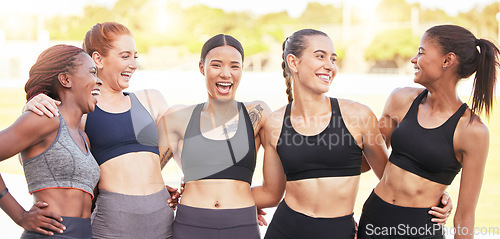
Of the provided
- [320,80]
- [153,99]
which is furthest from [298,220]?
[153,99]

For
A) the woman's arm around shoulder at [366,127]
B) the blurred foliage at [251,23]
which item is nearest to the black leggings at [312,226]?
A: the woman's arm around shoulder at [366,127]

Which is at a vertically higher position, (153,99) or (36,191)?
(153,99)

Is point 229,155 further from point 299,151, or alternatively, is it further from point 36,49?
point 36,49

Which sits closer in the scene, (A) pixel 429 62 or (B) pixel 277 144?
(A) pixel 429 62

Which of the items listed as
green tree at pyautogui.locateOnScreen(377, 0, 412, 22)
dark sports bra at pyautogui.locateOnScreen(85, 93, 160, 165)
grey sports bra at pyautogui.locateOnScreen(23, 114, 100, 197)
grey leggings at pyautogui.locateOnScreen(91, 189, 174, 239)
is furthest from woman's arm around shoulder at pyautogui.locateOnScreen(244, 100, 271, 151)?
green tree at pyautogui.locateOnScreen(377, 0, 412, 22)

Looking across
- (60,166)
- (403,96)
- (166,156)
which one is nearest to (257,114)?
(166,156)

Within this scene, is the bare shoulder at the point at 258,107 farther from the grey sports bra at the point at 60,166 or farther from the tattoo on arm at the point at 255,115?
the grey sports bra at the point at 60,166

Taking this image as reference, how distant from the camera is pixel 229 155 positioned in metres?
3.16

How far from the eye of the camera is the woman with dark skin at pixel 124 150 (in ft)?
10.3

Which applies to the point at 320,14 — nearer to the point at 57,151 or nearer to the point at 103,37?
the point at 103,37

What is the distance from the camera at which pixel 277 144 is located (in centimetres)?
321

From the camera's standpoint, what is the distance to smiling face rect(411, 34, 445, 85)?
3070 mm

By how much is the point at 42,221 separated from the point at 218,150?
1.06 m

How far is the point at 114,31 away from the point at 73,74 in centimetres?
66
